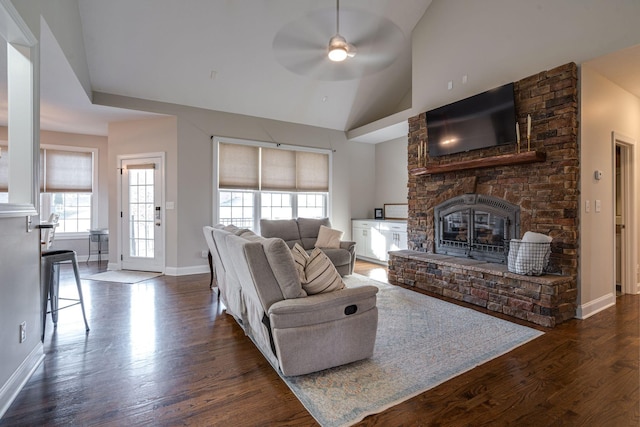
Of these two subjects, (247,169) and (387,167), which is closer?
(247,169)

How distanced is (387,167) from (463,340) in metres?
4.93

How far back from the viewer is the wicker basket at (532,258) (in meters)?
3.17

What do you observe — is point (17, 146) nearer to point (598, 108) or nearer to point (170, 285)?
point (170, 285)

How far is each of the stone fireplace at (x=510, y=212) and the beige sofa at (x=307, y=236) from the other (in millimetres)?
700

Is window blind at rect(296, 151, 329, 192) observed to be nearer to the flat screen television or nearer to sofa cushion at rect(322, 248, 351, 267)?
sofa cushion at rect(322, 248, 351, 267)

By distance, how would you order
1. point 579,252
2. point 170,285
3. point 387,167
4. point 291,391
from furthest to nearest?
1. point 387,167
2. point 170,285
3. point 579,252
4. point 291,391

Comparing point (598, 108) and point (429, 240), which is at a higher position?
point (598, 108)

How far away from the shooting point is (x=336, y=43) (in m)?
3.03

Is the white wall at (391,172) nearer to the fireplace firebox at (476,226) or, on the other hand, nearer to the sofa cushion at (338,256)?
the fireplace firebox at (476,226)

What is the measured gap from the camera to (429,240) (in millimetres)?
4828

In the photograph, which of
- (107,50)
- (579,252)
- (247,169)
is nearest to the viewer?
(579,252)

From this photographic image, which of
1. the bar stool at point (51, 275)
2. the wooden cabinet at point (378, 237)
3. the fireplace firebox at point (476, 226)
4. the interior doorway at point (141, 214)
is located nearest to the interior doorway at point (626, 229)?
the fireplace firebox at point (476, 226)

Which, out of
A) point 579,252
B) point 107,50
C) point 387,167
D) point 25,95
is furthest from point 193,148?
point 579,252

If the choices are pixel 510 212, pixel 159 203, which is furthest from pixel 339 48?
pixel 159 203
